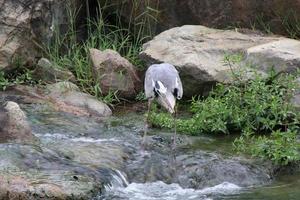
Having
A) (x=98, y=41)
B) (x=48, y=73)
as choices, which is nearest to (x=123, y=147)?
(x=48, y=73)

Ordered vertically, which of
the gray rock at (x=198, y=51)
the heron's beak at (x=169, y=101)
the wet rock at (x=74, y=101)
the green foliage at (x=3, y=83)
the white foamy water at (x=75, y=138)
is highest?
the heron's beak at (x=169, y=101)

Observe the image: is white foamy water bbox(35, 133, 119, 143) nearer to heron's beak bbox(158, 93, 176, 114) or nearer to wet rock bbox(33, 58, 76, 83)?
heron's beak bbox(158, 93, 176, 114)

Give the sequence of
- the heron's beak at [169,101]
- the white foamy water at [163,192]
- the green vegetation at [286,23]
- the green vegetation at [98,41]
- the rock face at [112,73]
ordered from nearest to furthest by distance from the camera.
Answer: the white foamy water at [163,192] → the heron's beak at [169,101] → the rock face at [112,73] → the green vegetation at [98,41] → the green vegetation at [286,23]

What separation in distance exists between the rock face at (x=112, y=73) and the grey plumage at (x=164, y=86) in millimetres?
1600

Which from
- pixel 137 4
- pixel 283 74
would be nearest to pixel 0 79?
pixel 137 4

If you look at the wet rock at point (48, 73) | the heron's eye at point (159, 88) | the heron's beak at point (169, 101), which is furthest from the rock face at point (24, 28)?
the heron's beak at point (169, 101)

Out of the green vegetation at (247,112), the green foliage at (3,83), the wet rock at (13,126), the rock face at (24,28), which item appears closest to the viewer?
the wet rock at (13,126)

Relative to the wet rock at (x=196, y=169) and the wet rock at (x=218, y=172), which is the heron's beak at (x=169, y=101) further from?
the wet rock at (x=218, y=172)

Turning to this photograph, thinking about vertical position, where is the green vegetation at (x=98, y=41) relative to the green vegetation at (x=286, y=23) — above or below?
below

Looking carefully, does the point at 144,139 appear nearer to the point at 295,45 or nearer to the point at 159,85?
the point at 159,85

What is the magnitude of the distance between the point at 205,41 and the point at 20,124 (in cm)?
315

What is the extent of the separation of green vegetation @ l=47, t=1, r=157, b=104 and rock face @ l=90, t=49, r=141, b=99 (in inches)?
4.8

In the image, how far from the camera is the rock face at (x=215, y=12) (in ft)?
29.0

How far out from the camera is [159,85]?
6457 millimetres
